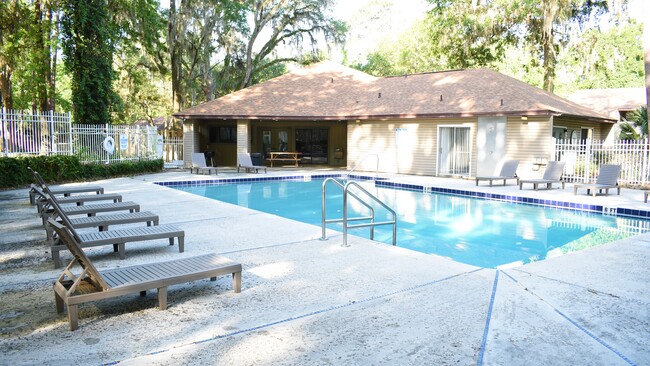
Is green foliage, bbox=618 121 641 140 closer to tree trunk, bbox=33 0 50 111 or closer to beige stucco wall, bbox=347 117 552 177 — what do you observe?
beige stucco wall, bbox=347 117 552 177

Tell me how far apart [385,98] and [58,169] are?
1291 cm

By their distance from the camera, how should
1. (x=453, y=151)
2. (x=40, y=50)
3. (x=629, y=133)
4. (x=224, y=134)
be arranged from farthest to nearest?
(x=224, y=134) → (x=40, y=50) → (x=453, y=151) → (x=629, y=133)

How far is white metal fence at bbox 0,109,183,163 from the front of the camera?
13188 millimetres

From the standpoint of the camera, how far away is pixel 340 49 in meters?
27.8

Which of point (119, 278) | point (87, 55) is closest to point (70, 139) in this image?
point (87, 55)

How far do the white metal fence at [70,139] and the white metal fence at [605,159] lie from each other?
15054 mm

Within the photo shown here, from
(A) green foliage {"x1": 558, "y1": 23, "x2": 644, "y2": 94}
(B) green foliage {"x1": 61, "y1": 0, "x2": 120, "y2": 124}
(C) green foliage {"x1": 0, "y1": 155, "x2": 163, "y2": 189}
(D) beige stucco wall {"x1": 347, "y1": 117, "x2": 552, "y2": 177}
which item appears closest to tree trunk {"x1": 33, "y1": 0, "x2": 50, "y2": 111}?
(B) green foliage {"x1": 61, "y1": 0, "x2": 120, "y2": 124}

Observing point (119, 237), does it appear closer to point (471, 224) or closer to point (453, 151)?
point (471, 224)

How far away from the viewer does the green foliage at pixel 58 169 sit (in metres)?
12.4

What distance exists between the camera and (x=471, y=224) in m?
9.29

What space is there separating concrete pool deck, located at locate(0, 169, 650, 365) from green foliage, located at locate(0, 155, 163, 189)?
790 centimetres

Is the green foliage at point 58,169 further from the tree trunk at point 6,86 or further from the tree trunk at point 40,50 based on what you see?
the tree trunk at point 6,86

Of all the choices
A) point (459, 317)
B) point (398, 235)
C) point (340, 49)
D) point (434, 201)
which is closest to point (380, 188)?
point (434, 201)

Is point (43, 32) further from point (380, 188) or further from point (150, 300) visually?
point (150, 300)
